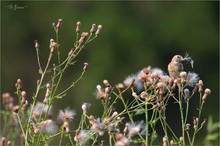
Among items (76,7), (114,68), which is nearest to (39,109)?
(114,68)

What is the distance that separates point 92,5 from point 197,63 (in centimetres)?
253

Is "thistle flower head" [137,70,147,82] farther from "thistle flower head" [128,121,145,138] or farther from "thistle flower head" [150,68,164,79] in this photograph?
"thistle flower head" [128,121,145,138]

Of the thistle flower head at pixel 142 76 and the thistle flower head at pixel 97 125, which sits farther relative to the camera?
the thistle flower head at pixel 142 76

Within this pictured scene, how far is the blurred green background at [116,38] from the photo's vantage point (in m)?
14.2

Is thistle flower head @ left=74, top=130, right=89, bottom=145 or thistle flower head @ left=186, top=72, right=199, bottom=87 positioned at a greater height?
thistle flower head @ left=186, top=72, right=199, bottom=87

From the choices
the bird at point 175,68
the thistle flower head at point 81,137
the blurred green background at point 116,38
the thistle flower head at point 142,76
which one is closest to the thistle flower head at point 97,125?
the thistle flower head at point 81,137

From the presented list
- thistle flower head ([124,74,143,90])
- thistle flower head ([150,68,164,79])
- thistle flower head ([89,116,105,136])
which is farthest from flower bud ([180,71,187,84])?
thistle flower head ([89,116,105,136])

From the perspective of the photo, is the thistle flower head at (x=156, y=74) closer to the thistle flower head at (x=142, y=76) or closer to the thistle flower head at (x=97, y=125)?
the thistle flower head at (x=142, y=76)

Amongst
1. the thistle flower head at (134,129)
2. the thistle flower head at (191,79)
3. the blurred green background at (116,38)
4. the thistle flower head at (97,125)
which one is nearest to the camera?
the thistle flower head at (134,129)

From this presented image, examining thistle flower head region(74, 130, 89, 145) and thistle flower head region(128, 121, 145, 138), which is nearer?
thistle flower head region(128, 121, 145, 138)

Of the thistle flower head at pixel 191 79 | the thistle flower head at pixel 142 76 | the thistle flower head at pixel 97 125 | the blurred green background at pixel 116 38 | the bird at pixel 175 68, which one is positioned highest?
the blurred green background at pixel 116 38

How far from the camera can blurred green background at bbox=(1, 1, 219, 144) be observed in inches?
560

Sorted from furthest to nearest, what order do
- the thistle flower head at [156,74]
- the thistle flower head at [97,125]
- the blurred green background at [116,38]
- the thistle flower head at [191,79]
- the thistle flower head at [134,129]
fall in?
the blurred green background at [116,38]
the thistle flower head at [191,79]
the thistle flower head at [156,74]
the thistle flower head at [97,125]
the thistle flower head at [134,129]

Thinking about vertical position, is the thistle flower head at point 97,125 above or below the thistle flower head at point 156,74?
below
